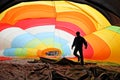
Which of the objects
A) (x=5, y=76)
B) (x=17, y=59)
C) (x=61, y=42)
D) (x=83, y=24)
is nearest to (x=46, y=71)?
(x=5, y=76)

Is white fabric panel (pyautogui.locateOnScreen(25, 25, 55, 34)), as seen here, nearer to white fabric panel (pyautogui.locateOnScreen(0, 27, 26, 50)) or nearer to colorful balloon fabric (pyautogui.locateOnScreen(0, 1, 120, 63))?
colorful balloon fabric (pyautogui.locateOnScreen(0, 1, 120, 63))

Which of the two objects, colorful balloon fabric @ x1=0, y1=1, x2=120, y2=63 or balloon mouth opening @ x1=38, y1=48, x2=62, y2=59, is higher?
colorful balloon fabric @ x1=0, y1=1, x2=120, y2=63

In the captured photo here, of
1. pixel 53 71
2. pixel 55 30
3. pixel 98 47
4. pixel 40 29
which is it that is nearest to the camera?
pixel 53 71

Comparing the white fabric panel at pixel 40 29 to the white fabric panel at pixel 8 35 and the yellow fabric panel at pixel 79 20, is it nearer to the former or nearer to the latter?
the white fabric panel at pixel 8 35

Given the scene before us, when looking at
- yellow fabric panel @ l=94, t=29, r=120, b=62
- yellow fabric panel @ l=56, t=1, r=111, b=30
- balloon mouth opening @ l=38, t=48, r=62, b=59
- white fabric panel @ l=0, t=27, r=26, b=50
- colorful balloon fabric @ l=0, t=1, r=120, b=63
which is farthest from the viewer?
yellow fabric panel @ l=56, t=1, r=111, b=30

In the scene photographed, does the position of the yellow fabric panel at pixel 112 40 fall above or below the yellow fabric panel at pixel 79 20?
below

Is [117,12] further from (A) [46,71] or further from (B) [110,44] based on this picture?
(A) [46,71]

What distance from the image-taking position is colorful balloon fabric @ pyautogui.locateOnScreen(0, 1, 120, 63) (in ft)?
41.5

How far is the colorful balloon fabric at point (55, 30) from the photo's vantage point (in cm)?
1266

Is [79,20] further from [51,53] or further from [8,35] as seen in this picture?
[8,35]

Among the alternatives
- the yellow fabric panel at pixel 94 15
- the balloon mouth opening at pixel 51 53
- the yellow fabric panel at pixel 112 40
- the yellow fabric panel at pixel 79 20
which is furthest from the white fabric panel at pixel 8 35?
the yellow fabric panel at pixel 112 40

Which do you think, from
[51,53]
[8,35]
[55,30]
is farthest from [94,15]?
[8,35]

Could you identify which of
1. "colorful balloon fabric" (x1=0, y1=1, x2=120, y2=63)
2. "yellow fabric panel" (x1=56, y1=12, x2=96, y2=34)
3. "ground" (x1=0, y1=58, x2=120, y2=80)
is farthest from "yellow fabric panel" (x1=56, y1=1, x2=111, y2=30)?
"ground" (x1=0, y1=58, x2=120, y2=80)

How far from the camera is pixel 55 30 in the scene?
13422 millimetres
